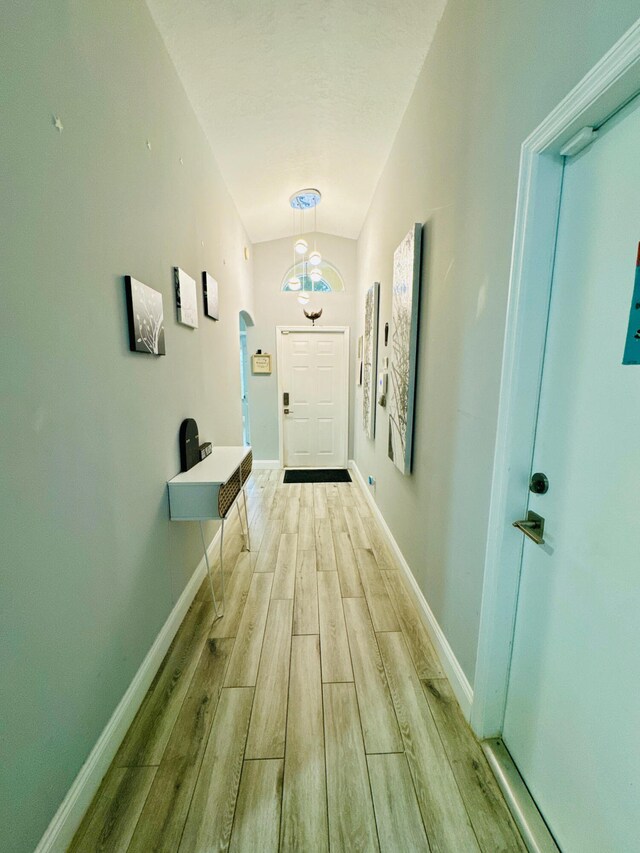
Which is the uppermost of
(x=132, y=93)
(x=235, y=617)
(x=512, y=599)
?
(x=132, y=93)

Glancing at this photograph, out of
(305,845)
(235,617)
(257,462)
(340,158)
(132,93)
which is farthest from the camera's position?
(257,462)

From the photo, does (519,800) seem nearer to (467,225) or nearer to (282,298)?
(467,225)

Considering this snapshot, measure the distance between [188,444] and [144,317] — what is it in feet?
2.57

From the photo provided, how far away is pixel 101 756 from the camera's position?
3.59 feet

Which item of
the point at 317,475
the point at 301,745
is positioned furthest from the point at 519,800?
the point at 317,475

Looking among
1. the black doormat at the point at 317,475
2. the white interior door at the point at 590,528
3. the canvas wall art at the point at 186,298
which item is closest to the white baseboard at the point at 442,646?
the white interior door at the point at 590,528

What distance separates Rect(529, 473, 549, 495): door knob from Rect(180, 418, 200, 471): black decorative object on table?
5.61ft

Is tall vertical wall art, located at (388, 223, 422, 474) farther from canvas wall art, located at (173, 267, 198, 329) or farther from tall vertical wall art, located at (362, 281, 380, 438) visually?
canvas wall art, located at (173, 267, 198, 329)

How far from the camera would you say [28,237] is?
835mm

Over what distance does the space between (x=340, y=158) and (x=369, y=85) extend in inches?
30.3

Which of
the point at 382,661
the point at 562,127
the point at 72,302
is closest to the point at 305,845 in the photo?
the point at 382,661

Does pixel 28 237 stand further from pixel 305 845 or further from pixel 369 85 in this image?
pixel 369 85

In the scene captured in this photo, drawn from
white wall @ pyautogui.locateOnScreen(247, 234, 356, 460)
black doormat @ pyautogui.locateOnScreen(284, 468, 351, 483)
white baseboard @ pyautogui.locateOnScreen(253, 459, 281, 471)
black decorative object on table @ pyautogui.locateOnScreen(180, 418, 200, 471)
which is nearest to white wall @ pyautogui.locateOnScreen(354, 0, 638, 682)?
black decorative object on table @ pyautogui.locateOnScreen(180, 418, 200, 471)

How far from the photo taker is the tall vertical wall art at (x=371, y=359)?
3.01 meters
